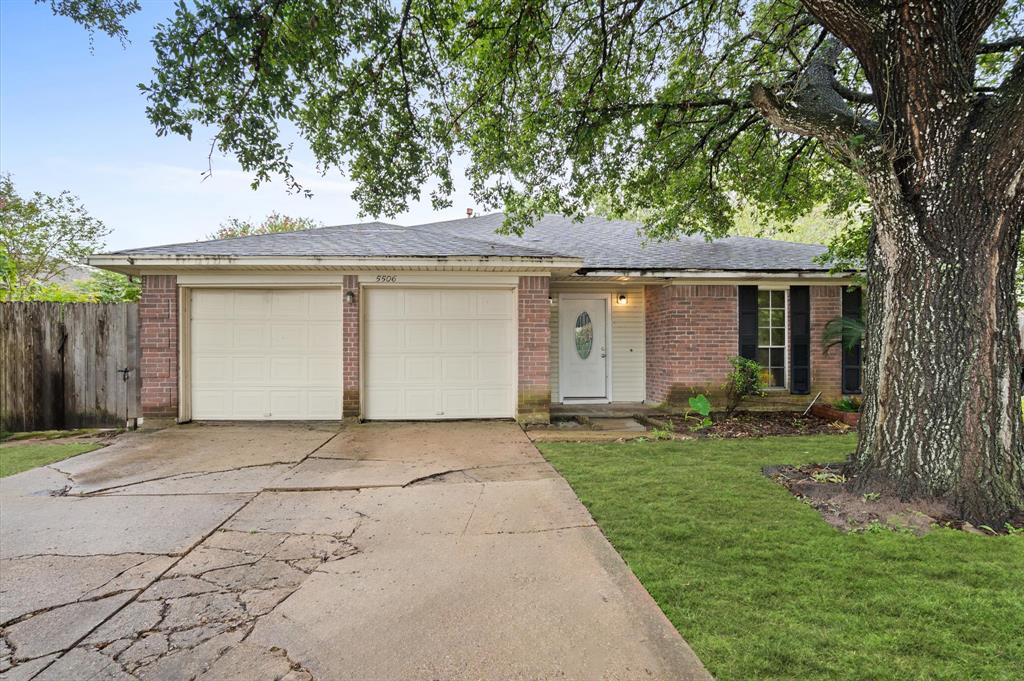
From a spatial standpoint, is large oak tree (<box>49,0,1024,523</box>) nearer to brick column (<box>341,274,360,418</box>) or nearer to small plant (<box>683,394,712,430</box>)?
brick column (<box>341,274,360,418</box>)

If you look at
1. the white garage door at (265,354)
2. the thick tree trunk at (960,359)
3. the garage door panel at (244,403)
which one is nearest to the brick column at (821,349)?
the thick tree trunk at (960,359)

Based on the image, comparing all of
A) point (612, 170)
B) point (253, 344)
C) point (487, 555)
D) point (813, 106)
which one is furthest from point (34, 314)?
point (813, 106)

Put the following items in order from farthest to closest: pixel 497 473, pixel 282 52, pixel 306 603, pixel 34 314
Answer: pixel 34 314 < pixel 497 473 < pixel 282 52 < pixel 306 603

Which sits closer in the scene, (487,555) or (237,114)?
(487,555)

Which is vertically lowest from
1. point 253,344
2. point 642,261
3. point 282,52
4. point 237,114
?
point 253,344

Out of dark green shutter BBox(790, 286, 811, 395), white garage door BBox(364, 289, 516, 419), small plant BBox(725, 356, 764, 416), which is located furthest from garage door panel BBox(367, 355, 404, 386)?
dark green shutter BBox(790, 286, 811, 395)

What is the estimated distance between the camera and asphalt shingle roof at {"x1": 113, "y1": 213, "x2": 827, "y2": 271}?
298 inches

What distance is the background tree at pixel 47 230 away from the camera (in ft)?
51.8

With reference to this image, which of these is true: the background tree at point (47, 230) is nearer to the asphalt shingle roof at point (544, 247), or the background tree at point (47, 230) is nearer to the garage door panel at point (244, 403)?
the asphalt shingle roof at point (544, 247)

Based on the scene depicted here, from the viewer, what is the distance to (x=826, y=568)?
112 inches

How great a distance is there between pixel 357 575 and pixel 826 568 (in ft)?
9.15

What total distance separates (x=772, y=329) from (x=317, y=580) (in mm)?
9073

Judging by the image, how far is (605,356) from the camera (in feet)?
32.7

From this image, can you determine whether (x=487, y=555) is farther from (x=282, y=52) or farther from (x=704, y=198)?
(x=704, y=198)
